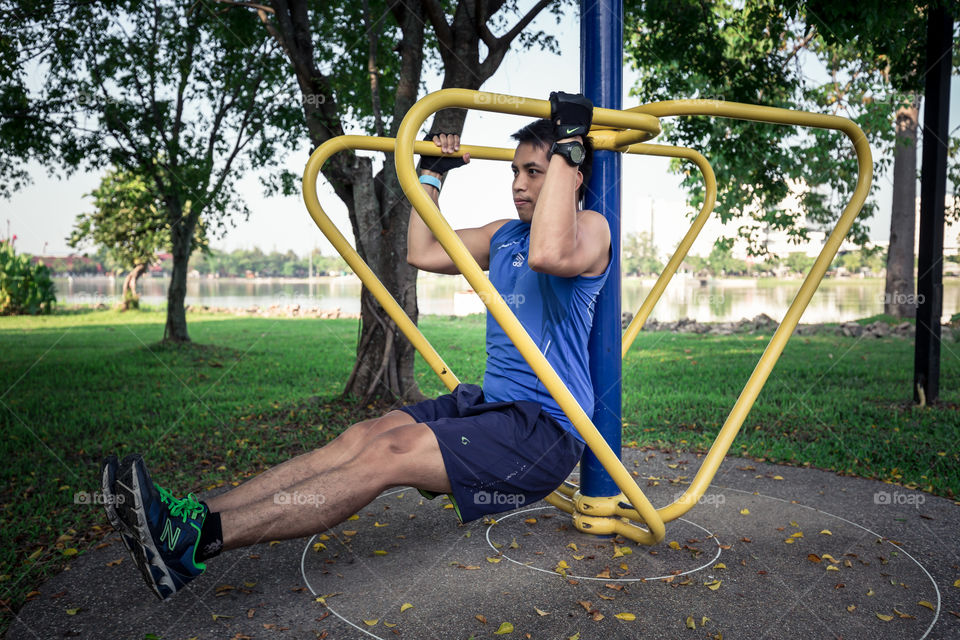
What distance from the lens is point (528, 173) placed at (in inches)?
97.3

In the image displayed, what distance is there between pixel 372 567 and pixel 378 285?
1100mm

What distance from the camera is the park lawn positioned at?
3.90 meters

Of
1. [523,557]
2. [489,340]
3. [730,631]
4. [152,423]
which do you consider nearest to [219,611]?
[523,557]

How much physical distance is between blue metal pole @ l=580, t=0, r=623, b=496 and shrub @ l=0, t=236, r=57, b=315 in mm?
16491

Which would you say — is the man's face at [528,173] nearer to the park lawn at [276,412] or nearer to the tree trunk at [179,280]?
the park lawn at [276,412]

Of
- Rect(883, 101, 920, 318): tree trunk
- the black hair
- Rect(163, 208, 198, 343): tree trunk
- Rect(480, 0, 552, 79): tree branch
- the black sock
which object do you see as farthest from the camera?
Rect(883, 101, 920, 318): tree trunk

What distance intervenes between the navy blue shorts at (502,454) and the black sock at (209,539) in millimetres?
677

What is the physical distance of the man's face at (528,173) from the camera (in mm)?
2449

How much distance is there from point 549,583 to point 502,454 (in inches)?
22.2

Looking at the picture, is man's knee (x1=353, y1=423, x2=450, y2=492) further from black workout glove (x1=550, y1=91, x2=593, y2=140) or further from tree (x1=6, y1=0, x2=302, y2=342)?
tree (x1=6, y1=0, x2=302, y2=342)

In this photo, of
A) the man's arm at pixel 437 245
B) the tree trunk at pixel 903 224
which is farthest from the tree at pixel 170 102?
the tree trunk at pixel 903 224

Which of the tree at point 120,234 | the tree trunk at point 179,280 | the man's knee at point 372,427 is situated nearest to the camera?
the man's knee at point 372,427

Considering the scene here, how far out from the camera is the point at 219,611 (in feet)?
7.39

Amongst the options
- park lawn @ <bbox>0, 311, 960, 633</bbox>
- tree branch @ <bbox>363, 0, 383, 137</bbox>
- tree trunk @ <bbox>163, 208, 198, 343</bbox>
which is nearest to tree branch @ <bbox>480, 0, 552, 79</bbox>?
tree branch @ <bbox>363, 0, 383, 137</bbox>
